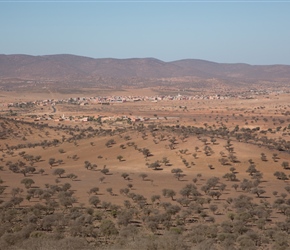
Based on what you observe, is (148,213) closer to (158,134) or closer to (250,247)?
(250,247)

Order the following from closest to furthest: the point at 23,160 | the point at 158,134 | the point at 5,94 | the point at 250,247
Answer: the point at 250,247, the point at 23,160, the point at 158,134, the point at 5,94

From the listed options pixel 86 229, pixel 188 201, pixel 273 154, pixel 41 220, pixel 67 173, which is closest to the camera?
pixel 86 229

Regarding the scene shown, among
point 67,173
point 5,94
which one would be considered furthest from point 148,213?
point 5,94

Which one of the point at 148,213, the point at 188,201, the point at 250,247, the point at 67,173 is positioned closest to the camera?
the point at 250,247

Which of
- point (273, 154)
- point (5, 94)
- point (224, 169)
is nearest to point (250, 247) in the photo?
point (224, 169)

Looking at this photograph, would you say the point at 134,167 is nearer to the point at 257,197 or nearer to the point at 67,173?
the point at 67,173

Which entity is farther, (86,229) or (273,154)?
(273,154)
